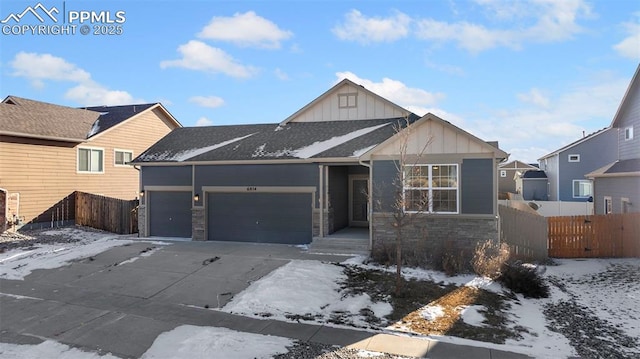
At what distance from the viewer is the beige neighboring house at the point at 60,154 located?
17078 millimetres

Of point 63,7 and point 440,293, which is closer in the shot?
point 440,293

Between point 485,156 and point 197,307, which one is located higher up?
point 485,156

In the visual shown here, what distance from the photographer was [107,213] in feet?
60.3

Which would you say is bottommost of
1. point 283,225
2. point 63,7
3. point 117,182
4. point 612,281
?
point 612,281

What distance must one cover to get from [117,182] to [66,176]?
10.1ft

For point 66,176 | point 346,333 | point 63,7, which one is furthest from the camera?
point 66,176

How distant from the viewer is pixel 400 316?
760 centimetres

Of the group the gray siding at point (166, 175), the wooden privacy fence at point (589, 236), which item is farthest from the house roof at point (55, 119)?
the wooden privacy fence at point (589, 236)

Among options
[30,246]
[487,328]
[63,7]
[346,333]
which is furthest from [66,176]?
[487,328]

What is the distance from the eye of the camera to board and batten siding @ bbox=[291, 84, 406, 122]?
17141mm

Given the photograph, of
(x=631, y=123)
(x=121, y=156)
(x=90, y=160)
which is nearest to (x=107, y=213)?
(x=90, y=160)

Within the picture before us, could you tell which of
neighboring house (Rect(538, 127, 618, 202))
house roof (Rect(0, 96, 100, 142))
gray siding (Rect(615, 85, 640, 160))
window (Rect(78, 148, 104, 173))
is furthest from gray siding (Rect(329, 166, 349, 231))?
neighboring house (Rect(538, 127, 618, 202))

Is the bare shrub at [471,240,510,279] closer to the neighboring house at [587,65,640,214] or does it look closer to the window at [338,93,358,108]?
the neighboring house at [587,65,640,214]

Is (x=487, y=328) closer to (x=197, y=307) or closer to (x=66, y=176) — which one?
(x=197, y=307)
